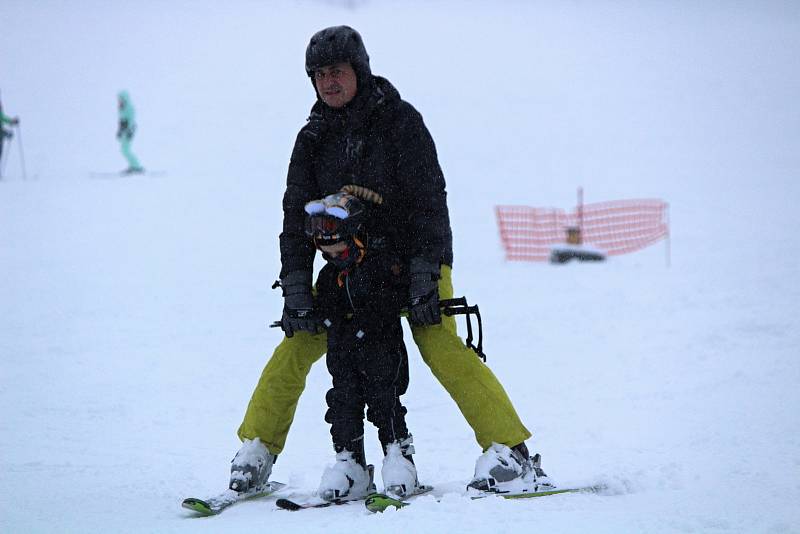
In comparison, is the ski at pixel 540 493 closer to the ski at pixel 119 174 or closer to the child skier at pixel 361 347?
the child skier at pixel 361 347

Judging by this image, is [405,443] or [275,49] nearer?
[405,443]

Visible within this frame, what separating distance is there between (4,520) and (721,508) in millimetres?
2522

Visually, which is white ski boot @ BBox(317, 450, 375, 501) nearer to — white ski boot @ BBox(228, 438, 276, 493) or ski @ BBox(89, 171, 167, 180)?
white ski boot @ BBox(228, 438, 276, 493)

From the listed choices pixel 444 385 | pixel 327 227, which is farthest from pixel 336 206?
pixel 444 385

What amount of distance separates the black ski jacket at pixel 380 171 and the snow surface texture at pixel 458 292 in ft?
3.31

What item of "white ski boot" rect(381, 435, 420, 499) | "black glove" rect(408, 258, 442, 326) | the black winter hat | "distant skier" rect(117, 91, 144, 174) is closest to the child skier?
"white ski boot" rect(381, 435, 420, 499)

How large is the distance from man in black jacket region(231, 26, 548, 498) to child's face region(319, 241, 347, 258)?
159 mm

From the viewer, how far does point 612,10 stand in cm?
4084

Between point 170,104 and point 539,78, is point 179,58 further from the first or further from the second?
point 539,78

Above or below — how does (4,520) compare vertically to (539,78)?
below

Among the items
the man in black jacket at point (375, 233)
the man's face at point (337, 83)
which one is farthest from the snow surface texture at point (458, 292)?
the man's face at point (337, 83)

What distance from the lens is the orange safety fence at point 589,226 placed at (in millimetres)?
12859

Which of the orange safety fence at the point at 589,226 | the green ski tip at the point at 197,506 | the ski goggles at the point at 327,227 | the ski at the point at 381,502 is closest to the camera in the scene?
the ski at the point at 381,502

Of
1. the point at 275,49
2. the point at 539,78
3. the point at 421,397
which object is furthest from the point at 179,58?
the point at 421,397
